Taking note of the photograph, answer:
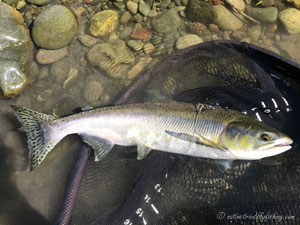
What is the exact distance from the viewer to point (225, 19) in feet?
A: 15.1

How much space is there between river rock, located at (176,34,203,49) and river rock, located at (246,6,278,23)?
121cm

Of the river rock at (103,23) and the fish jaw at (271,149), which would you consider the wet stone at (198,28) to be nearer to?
the river rock at (103,23)

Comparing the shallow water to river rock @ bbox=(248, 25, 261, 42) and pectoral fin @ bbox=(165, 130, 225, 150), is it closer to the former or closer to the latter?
river rock @ bbox=(248, 25, 261, 42)

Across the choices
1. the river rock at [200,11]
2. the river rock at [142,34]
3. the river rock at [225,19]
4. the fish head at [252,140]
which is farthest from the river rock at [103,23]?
the fish head at [252,140]

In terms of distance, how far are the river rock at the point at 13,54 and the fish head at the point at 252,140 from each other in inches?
138

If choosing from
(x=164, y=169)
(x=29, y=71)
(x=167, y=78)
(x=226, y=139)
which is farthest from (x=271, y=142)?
(x=29, y=71)

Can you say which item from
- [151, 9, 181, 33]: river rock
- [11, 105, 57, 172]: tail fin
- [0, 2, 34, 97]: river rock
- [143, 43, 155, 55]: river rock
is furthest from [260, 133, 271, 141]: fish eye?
[0, 2, 34, 97]: river rock

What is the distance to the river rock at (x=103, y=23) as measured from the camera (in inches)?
180

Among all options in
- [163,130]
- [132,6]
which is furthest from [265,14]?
[163,130]

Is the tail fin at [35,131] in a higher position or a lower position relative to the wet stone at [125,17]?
lower

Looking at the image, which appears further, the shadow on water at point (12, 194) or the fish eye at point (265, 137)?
the shadow on water at point (12, 194)

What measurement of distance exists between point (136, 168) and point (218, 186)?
3.95 ft

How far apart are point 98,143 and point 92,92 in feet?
4.94

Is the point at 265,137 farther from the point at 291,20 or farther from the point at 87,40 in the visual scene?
the point at 87,40
